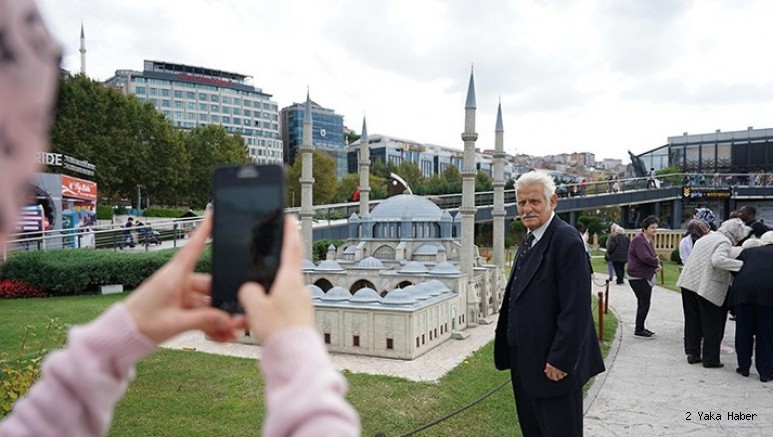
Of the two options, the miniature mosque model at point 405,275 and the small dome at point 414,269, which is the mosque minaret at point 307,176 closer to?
the miniature mosque model at point 405,275

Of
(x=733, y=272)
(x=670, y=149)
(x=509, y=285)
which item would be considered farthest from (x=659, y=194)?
(x=509, y=285)

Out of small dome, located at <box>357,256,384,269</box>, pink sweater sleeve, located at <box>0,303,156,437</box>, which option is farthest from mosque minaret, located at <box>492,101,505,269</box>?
pink sweater sleeve, located at <box>0,303,156,437</box>

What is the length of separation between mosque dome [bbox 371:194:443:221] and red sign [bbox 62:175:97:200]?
14.6 meters

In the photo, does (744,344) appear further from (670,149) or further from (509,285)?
(670,149)

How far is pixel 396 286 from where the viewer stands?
13.9 m

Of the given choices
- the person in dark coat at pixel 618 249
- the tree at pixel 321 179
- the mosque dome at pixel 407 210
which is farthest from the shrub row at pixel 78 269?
the tree at pixel 321 179

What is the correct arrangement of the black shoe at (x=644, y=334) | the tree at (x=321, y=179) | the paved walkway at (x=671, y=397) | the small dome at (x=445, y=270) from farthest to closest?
the tree at (x=321, y=179)
the small dome at (x=445, y=270)
the black shoe at (x=644, y=334)
the paved walkway at (x=671, y=397)

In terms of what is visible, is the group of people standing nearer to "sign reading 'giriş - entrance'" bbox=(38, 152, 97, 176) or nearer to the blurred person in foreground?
the blurred person in foreground

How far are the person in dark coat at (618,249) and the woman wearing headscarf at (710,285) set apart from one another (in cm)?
924

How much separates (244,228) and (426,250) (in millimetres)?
15262

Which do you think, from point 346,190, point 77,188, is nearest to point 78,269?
point 77,188

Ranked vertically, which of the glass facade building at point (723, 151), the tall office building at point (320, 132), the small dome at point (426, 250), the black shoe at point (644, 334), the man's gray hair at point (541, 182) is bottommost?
the black shoe at point (644, 334)

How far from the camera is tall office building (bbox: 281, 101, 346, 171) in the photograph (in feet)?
257

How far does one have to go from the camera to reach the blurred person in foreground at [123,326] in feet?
2.72
